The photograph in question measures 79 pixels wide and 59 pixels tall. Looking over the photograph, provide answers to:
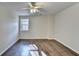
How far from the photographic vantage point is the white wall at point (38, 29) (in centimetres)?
747

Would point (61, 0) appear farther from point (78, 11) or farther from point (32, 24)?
point (32, 24)

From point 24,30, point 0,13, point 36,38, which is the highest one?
point 0,13

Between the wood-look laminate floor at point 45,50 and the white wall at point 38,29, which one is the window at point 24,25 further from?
the wood-look laminate floor at point 45,50

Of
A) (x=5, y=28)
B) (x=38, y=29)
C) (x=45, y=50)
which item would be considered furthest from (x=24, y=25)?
(x=5, y=28)

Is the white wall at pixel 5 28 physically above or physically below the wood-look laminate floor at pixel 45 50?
above

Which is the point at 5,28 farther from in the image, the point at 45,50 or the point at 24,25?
the point at 24,25

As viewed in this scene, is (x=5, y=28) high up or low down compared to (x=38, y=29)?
up

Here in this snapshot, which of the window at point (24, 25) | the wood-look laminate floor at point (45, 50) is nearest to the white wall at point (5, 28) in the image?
the wood-look laminate floor at point (45, 50)

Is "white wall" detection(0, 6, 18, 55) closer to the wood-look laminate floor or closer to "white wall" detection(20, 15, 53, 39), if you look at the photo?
the wood-look laminate floor

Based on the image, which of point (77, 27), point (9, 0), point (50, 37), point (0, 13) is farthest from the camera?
point (50, 37)

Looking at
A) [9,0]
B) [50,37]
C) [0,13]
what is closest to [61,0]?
[9,0]

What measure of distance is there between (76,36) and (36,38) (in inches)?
160

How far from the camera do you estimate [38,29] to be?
755 cm

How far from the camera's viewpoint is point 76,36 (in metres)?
3.67
